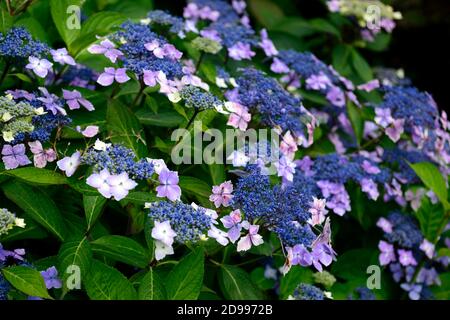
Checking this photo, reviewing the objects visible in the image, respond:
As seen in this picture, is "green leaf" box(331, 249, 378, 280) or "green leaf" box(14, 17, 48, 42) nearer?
"green leaf" box(14, 17, 48, 42)

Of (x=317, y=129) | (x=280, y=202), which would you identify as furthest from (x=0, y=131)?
(x=317, y=129)

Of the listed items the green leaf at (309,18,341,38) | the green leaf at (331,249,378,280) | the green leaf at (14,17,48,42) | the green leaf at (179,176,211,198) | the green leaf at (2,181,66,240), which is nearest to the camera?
the green leaf at (2,181,66,240)

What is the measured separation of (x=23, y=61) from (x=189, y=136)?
60 cm

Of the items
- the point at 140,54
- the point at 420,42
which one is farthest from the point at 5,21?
the point at 420,42

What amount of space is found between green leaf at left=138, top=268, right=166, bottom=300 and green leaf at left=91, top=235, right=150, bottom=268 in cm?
7

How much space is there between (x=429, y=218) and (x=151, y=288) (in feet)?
4.46

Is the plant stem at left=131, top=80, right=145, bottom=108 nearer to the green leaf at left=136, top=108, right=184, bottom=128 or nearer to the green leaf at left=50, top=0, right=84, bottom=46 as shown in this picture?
the green leaf at left=136, top=108, right=184, bottom=128

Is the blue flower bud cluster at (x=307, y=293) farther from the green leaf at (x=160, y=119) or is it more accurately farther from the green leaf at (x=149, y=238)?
the green leaf at (x=160, y=119)

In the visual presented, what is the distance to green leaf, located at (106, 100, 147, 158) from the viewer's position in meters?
1.93

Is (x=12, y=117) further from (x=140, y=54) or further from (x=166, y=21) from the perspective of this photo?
(x=166, y=21)

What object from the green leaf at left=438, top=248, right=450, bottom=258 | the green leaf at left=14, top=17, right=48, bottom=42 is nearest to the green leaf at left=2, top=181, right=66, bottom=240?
the green leaf at left=14, top=17, right=48, bottom=42

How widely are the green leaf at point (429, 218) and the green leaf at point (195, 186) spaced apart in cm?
102

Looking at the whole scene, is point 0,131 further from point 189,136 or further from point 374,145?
point 374,145
